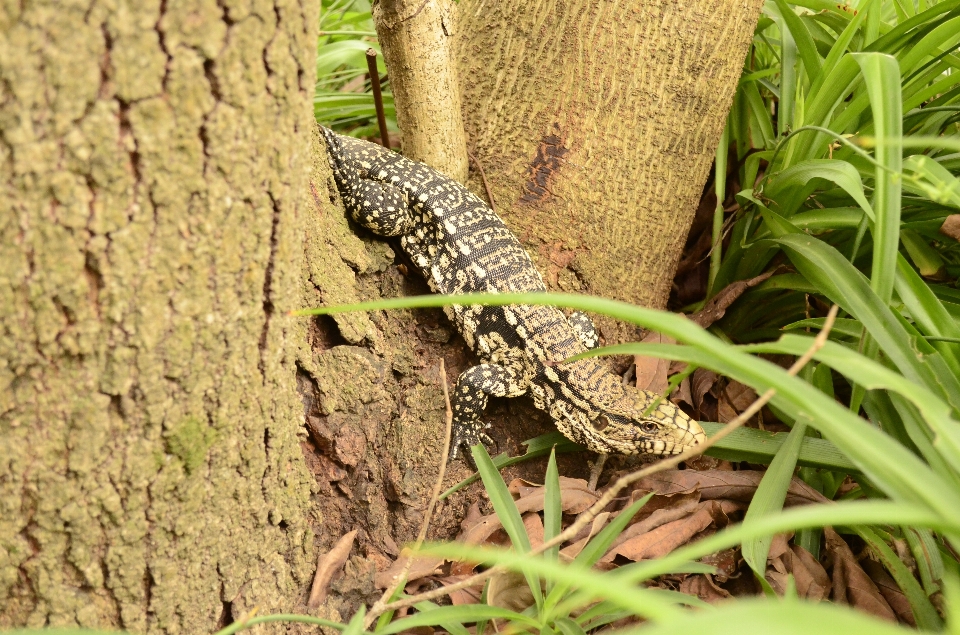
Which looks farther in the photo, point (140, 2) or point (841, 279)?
point (841, 279)

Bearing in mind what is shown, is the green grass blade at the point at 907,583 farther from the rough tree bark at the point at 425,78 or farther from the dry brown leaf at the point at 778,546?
the rough tree bark at the point at 425,78

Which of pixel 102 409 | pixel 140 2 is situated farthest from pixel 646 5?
pixel 102 409

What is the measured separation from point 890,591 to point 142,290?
9.21 feet

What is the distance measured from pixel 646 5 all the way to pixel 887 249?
1.83 meters

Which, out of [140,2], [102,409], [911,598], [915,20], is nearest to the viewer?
[140,2]

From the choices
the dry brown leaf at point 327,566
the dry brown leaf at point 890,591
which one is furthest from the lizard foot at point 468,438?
the dry brown leaf at point 890,591

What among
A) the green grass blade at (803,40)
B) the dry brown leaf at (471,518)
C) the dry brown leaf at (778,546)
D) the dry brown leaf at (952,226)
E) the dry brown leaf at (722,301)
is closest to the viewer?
the dry brown leaf at (778,546)

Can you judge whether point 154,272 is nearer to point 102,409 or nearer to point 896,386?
point 102,409

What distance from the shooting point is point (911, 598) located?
8.18 feet

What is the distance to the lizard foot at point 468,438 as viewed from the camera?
3.28m

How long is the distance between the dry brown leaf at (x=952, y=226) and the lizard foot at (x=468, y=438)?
227 centimetres

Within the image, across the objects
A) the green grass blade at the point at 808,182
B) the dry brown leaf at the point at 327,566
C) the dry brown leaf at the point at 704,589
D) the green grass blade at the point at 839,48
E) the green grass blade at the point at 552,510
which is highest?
the green grass blade at the point at 839,48

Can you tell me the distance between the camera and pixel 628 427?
3252 millimetres

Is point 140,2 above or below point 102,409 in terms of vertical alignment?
above
